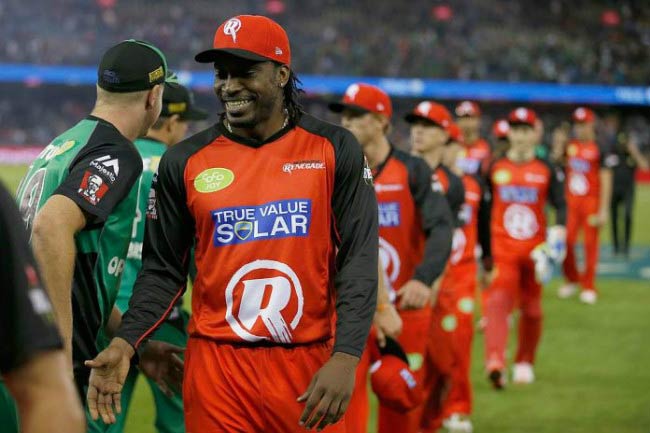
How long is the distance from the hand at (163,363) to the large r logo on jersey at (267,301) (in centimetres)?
72

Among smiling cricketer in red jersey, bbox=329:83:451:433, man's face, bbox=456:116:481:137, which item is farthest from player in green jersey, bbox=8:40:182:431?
man's face, bbox=456:116:481:137

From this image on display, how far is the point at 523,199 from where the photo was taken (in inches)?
426

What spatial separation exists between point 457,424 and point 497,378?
148 centimetres

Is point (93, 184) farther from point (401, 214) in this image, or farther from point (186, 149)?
point (401, 214)

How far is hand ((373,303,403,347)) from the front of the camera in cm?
536

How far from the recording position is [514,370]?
412 inches

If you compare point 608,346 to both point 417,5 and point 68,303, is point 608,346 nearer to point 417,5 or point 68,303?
point 68,303

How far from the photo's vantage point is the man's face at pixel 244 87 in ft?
13.3

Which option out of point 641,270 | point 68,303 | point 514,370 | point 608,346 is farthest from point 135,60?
point 641,270

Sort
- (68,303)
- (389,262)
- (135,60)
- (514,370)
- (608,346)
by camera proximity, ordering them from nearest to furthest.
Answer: (68,303), (135,60), (389,262), (514,370), (608,346)

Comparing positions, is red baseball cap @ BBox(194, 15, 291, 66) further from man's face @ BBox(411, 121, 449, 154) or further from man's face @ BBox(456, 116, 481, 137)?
man's face @ BBox(456, 116, 481, 137)

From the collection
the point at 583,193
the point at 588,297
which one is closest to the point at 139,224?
the point at 588,297

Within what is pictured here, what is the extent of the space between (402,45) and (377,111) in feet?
132

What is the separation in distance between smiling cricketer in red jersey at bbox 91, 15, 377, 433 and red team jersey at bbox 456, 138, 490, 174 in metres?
6.50
